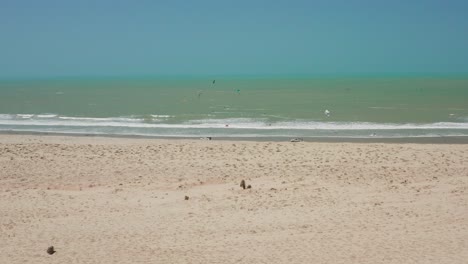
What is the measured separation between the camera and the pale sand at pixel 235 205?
804 cm

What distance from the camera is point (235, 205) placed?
34.9ft

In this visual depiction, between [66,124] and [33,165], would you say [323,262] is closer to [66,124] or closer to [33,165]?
[33,165]

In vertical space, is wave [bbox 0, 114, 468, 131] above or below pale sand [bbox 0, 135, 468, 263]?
above

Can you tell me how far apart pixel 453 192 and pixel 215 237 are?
20.2 ft

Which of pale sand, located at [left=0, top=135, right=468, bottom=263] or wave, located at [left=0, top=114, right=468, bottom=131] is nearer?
pale sand, located at [left=0, top=135, right=468, bottom=263]

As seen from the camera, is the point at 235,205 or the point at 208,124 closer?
the point at 235,205

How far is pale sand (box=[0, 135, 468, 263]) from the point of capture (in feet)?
26.4

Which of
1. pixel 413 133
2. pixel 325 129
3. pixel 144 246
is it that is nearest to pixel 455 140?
pixel 413 133

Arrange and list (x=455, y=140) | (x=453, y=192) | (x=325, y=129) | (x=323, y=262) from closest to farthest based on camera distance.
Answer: (x=323, y=262)
(x=453, y=192)
(x=455, y=140)
(x=325, y=129)

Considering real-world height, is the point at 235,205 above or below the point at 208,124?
below

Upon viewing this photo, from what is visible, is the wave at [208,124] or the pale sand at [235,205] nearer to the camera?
the pale sand at [235,205]

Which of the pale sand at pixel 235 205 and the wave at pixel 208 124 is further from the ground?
the wave at pixel 208 124

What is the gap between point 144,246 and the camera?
27.3 feet

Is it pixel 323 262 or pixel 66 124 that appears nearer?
pixel 323 262
